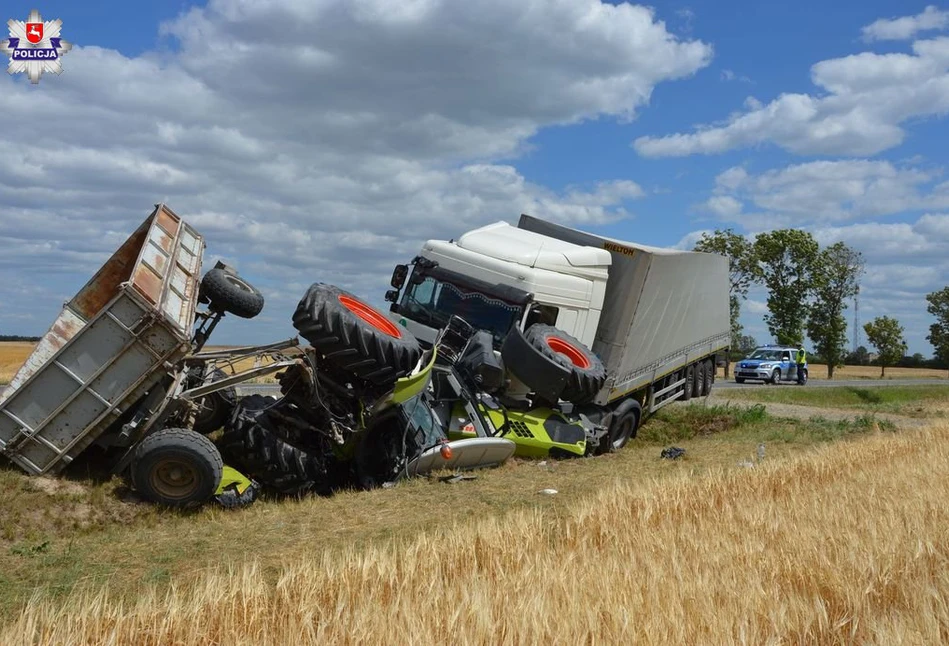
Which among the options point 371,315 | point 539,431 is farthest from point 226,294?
point 539,431

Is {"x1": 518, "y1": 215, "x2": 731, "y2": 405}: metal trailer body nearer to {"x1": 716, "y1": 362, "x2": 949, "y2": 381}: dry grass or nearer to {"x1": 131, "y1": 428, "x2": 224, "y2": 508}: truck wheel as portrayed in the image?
{"x1": 131, "y1": 428, "x2": 224, "y2": 508}: truck wheel

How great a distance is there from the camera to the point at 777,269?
45.5 metres

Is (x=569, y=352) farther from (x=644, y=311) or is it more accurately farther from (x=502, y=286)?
(x=644, y=311)

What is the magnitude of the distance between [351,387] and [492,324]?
3.62m

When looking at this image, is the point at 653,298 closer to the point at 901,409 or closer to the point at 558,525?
the point at 558,525

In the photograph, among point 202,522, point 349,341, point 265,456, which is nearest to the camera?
point 202,522

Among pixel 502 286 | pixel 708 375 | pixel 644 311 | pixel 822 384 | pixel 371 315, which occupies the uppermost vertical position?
pixel 502 286

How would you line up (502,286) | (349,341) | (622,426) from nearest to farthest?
(349,341) < (502,286) < (622,426)

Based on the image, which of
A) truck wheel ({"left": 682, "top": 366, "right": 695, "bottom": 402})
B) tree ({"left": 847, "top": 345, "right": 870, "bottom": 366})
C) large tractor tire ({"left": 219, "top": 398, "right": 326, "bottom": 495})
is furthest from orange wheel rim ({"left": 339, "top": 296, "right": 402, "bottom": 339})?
tree ({"left": 847, "top": 345, "right": 870, "bottom": 366})

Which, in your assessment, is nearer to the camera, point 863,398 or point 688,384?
point 688,384

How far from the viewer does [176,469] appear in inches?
312

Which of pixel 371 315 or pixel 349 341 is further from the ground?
pixel 371 315

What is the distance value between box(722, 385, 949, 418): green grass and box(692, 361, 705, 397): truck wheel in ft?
18.3

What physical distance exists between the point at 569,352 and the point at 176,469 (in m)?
5.74
